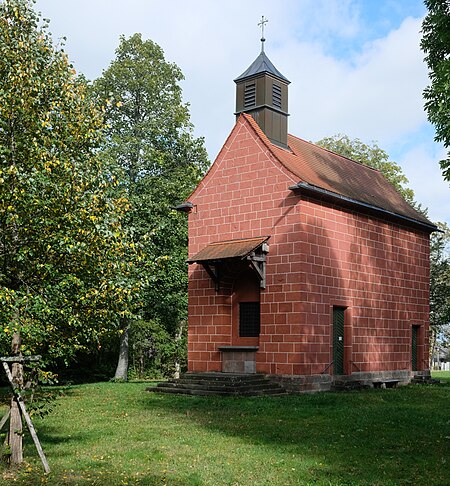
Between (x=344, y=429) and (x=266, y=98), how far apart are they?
13948 millimetres

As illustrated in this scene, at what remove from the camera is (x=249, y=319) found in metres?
22.3

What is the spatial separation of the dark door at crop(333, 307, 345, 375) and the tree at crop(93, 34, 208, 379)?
851cm

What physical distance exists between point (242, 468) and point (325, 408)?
23.6 feet

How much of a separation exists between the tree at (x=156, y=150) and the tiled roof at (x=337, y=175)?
6.67m

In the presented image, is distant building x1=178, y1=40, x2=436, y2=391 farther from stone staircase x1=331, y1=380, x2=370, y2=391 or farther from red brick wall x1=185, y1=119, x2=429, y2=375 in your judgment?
stone staircase x1=331, y1=380, x2=370, y2=391

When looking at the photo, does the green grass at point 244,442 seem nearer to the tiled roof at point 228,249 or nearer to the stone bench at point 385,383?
the tiled roof at point 228,249

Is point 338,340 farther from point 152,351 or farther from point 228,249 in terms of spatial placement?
point 152,351

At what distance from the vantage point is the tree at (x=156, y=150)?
28.8 m

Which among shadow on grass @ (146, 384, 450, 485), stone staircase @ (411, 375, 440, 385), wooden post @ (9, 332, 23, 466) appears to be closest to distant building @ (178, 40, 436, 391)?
stone staircase @ (411, 375, 440, 385)

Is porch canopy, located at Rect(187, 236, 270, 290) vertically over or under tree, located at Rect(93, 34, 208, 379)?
under

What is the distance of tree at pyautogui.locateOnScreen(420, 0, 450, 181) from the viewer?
592 inches

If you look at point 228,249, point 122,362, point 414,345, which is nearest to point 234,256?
point 228,249

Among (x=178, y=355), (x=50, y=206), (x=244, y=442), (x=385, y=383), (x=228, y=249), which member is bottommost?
(x=244, y=442)

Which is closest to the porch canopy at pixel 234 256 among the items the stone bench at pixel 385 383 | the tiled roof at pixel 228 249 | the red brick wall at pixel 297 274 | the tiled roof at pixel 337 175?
the tiled roof at pixel 228 249
